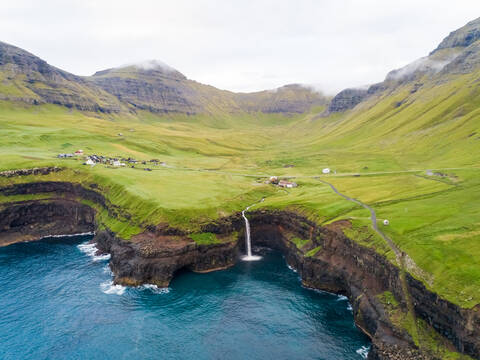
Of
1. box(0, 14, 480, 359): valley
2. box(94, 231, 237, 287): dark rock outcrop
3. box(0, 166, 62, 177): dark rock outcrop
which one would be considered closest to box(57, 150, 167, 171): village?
box(0, 14, 480, 359): valley

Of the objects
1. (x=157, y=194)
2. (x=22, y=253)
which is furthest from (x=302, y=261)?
(x=22, y=253)

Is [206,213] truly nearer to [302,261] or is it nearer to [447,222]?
[302,261]

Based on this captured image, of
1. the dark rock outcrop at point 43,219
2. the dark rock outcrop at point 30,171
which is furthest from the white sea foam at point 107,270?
the dark rock outcrop at point 30,171

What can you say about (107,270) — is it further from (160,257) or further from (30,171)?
(30,171)

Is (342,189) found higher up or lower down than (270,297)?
higher up

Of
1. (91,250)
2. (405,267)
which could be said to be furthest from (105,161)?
(405,267)

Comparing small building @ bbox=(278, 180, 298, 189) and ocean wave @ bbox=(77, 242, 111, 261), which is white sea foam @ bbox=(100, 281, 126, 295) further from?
small building @ bbox=(278, 180, 298, 189)

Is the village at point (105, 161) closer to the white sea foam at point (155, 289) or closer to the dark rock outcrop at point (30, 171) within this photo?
the dark rock outcrop at point (30, 171)
